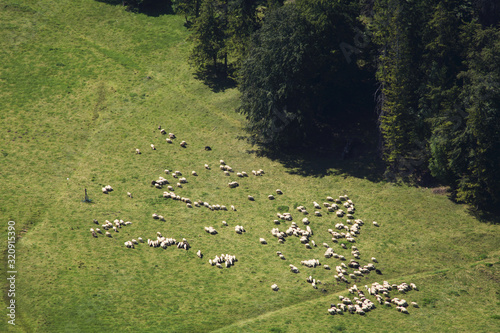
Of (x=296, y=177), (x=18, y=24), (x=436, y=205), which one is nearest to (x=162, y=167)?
(x=296, y=177)

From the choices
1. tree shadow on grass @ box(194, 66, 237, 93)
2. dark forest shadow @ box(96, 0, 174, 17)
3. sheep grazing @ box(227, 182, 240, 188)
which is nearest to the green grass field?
sheep grazing @ box(227, 182, 240, 188)

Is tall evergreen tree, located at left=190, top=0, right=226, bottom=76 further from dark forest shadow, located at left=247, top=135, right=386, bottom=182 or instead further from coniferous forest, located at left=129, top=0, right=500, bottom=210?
dark forest shadow, located at left=247, top=135, right=386, bottom=182

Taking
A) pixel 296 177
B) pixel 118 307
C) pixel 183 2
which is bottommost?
pixel 118 307

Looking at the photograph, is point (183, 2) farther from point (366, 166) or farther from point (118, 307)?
point (118, 307)

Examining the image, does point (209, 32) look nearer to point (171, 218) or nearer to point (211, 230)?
point (171, 218)

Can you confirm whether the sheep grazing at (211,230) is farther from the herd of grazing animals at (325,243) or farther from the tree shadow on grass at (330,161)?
the tree shadow on grass at (330,161)

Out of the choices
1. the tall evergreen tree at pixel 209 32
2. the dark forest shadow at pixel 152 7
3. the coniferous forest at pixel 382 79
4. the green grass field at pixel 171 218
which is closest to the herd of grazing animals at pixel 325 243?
the green grass field at pixel 171 218
